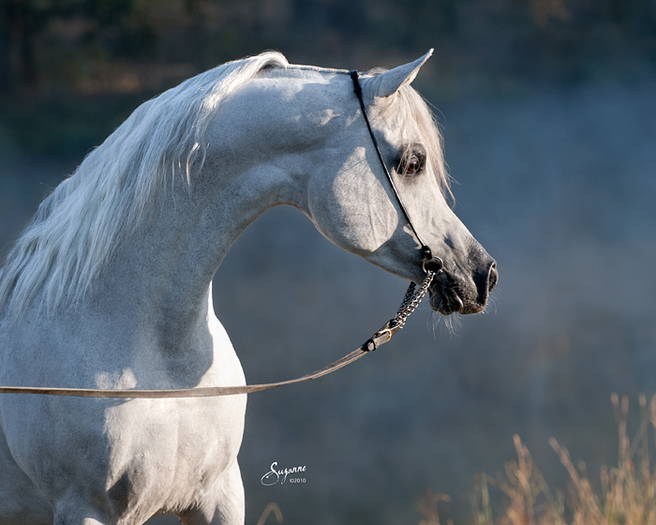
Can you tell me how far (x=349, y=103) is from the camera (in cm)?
66

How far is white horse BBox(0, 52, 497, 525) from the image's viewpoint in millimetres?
651

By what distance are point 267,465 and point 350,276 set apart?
3.11 feet

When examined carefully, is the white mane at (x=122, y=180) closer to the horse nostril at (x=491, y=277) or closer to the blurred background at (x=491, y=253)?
the horse nostril at (x=491, y=277)

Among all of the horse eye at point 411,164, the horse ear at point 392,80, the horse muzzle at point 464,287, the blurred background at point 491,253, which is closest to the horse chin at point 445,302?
the horse muzzle at point 464,287

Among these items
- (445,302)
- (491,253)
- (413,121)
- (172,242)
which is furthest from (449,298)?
(491,253)

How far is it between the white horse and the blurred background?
1679mm

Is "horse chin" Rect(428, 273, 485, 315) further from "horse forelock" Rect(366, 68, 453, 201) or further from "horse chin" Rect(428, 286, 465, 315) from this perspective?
"horse forelock" Rect(366, 68, 453, 201)

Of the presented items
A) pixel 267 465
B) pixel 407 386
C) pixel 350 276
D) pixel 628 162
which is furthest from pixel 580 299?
pixel 267 465

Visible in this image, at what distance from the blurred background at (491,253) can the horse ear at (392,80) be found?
179 centimetres

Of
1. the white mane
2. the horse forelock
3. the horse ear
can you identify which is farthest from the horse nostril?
the white mane

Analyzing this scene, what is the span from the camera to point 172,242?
669 mm

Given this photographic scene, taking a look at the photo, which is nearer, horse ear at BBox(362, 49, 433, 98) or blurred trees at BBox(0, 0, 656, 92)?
horse ear at BBox(362, 49, 433, 98)

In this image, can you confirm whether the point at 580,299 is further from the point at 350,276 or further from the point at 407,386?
the point at 350,276

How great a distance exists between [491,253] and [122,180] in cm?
207
